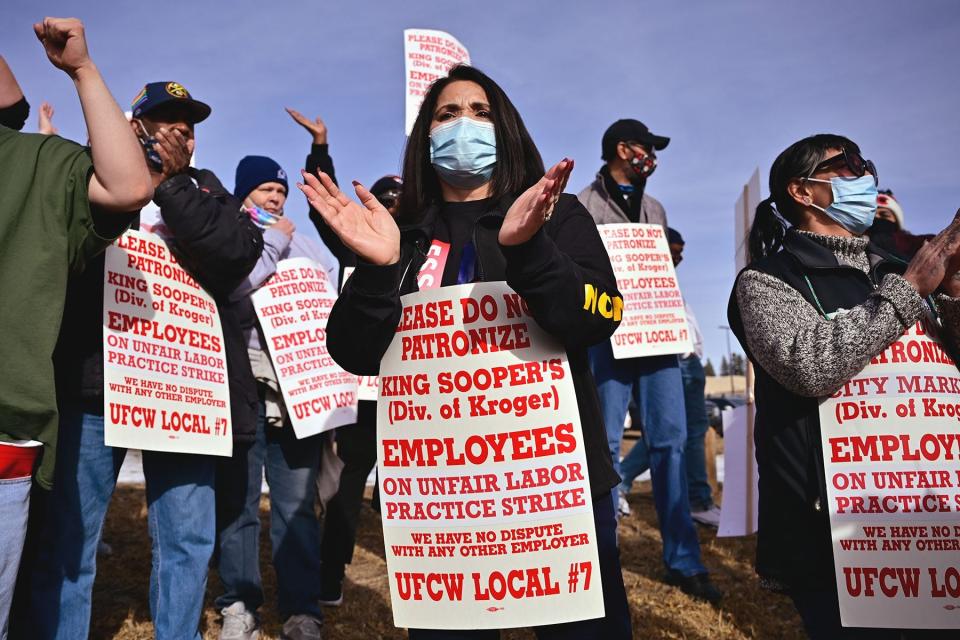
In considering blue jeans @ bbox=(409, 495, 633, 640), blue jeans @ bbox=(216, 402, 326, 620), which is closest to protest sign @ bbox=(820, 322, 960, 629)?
blue jeans @ bbox=(409, 495, 633, 640)

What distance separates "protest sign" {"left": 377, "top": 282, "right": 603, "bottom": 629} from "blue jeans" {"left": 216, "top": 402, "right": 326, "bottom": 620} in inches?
75.4

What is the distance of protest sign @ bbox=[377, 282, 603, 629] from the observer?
203cm

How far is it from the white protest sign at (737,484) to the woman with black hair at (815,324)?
231 centimetres

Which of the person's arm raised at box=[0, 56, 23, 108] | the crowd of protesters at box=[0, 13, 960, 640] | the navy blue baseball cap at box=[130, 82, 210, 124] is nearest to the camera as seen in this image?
the crowd of protesters at box=[0, 13, 960, 640]

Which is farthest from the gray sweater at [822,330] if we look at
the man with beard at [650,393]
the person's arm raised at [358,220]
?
the man with beard at [650,393]

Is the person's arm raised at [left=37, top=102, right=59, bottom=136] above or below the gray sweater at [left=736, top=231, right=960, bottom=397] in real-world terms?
above

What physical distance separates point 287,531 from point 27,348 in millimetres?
2217

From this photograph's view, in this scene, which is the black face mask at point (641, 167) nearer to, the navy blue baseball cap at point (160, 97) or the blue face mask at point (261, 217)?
the blue face mask at point (261, 217)

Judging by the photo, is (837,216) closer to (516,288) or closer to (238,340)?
(516,288)

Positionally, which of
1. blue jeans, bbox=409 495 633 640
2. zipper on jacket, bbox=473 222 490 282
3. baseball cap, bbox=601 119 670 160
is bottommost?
blue jeans, bbox=409 495 633 640

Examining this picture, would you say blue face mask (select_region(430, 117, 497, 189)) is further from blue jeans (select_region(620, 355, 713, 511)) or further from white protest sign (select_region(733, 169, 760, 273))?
blue jeans (select_region(620, 355, 713, 511))

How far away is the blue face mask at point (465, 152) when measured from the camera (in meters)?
2.45

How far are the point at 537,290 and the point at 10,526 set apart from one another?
1.38 metres

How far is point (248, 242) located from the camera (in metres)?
3.28
